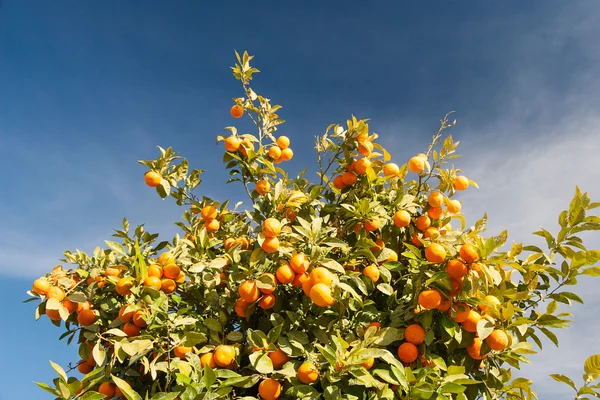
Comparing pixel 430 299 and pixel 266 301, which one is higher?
pixel 266 301

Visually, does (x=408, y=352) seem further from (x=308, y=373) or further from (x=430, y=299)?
(x=308, y=373)

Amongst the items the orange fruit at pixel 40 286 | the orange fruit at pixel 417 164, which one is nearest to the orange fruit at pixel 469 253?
the orange fruit at pixel 417 164

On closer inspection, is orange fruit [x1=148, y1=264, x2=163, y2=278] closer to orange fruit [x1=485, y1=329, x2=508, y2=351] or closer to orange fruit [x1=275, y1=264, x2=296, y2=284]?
orange fruit [x1=275, y1=264, x2=296, y2=284]

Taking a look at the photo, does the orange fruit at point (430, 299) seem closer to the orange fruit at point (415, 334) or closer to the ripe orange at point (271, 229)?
the orange fruit at point (415, 334)

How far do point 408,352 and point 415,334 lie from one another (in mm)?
108

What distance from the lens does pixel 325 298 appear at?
2139 millimetres

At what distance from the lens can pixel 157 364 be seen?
232 cm

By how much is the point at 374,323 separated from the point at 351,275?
1.14 ft

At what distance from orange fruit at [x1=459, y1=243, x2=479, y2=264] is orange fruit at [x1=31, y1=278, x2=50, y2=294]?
2.48 meters

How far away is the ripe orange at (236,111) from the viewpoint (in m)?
3.67

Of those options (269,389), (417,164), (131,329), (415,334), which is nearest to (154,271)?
(131,329)

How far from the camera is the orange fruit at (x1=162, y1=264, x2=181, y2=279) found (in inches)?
108

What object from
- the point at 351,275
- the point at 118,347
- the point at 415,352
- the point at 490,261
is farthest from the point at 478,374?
the point at 118,347

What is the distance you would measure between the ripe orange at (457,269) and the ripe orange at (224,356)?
1278 mm
